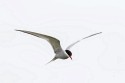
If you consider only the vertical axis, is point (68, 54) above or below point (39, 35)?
below

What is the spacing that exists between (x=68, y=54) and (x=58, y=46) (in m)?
0.76

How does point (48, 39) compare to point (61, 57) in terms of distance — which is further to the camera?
point (61, 57)

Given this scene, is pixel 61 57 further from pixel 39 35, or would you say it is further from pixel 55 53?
pixel 39 35

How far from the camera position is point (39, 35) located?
1579 cm

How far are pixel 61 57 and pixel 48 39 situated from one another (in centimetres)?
175

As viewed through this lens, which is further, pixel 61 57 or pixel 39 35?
pixel 61 57

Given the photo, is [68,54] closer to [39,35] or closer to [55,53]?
[55,53]

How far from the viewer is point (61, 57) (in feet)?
59.5

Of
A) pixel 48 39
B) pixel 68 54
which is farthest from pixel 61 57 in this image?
pixel 48 39

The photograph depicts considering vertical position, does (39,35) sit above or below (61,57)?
above

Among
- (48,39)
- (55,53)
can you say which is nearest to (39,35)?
(48,39)

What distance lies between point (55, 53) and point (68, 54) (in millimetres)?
474

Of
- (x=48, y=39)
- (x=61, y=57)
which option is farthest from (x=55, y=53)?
(x=48, y=39)

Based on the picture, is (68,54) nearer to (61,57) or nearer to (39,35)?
(61,57)
